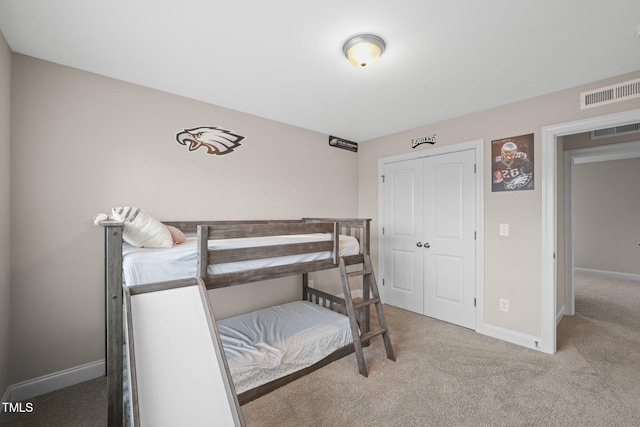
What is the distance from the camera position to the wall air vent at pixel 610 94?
2207 millimetres

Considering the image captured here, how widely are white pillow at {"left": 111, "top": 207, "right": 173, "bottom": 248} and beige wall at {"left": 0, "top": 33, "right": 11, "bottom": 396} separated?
2.63 ft

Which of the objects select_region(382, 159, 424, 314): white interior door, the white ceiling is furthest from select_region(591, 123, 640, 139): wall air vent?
select_region(382, 159, 424, 314): white interior door

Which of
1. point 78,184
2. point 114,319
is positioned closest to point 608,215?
point 114,319

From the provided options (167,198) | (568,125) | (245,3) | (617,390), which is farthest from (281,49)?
(617,390)

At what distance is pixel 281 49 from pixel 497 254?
2886mm

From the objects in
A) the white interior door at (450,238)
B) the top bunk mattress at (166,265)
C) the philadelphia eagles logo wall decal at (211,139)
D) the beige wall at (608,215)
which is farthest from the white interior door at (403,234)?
the beige wall at (608,215)

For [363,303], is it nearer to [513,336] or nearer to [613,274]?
[513,336]

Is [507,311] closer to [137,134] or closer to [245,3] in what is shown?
[245,3]

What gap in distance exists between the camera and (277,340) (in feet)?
7.63

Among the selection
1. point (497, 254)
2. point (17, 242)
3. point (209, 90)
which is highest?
point (209, 90)

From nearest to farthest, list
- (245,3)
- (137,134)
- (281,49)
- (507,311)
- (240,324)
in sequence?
(245,3) → (281,49) → (137,134) → (240,324) → (507,311)

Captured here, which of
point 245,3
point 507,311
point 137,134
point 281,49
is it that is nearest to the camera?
point 245,3

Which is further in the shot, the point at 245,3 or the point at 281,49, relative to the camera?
the point at 281,49

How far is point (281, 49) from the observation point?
6.29ft
